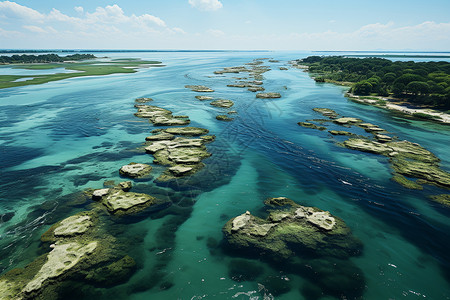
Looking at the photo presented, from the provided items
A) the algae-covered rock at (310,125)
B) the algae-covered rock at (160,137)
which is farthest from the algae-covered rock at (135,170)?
the algae-covered rock at (310,125)

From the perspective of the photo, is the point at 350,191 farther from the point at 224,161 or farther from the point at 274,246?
the point at 224,161

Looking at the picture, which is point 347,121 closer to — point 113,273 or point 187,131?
point 187,131

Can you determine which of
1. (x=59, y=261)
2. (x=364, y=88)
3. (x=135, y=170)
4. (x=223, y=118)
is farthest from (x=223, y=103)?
(x=59, y=261)

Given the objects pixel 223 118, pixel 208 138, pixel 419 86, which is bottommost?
pixel 208 138

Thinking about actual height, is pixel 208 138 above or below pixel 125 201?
above

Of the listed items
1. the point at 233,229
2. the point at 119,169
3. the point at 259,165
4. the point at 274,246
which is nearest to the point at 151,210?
the point at 233,229

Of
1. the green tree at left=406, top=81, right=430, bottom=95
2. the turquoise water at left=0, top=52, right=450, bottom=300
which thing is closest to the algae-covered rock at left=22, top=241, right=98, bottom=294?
the turquoise water at left=0, top=52, right=450, bottom=300
